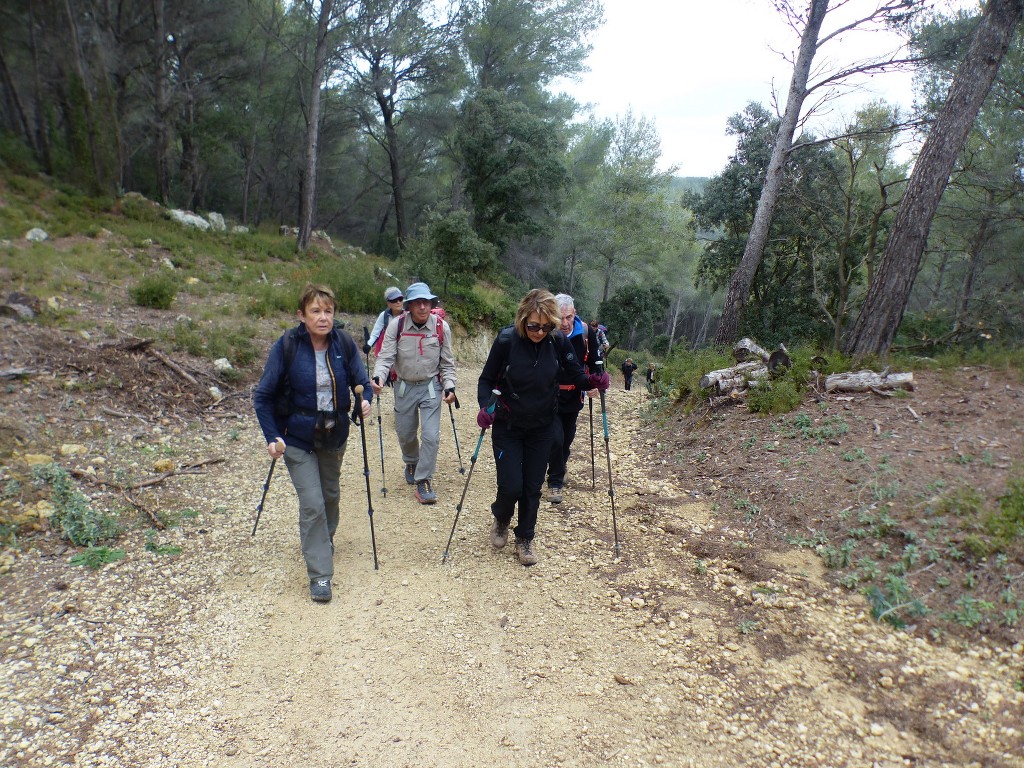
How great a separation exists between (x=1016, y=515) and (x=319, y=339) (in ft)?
16.2

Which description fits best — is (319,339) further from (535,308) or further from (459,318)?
(459,318)

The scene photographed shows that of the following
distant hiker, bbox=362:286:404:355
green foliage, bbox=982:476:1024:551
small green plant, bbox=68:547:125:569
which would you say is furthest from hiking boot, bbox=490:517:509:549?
green foliage, bbox=982:476:1024:551

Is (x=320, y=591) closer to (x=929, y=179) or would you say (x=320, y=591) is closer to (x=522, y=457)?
(x=522, y=457)

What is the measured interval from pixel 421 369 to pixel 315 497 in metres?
1.99

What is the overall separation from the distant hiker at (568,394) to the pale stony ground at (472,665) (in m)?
1.01

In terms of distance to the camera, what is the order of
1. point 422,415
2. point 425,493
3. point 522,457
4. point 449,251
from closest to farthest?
point 522,457
point 422,415
point 425,493
point 449,251

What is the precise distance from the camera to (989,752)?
255 cm

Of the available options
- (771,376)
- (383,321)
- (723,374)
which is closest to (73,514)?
(383,321)

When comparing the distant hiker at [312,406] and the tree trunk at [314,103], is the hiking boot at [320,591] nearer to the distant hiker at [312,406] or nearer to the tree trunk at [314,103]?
the distant hiker at [312,406]

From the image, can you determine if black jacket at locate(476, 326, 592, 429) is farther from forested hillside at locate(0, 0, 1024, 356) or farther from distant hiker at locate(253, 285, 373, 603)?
forested hillside at locate(0, 0, 1024, 356)

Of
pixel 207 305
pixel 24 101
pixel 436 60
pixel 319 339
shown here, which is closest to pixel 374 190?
pixel 436 60

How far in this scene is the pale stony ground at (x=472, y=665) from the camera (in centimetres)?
285

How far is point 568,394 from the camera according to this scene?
5.57 m

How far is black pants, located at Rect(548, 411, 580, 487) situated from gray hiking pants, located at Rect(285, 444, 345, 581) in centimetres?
212
